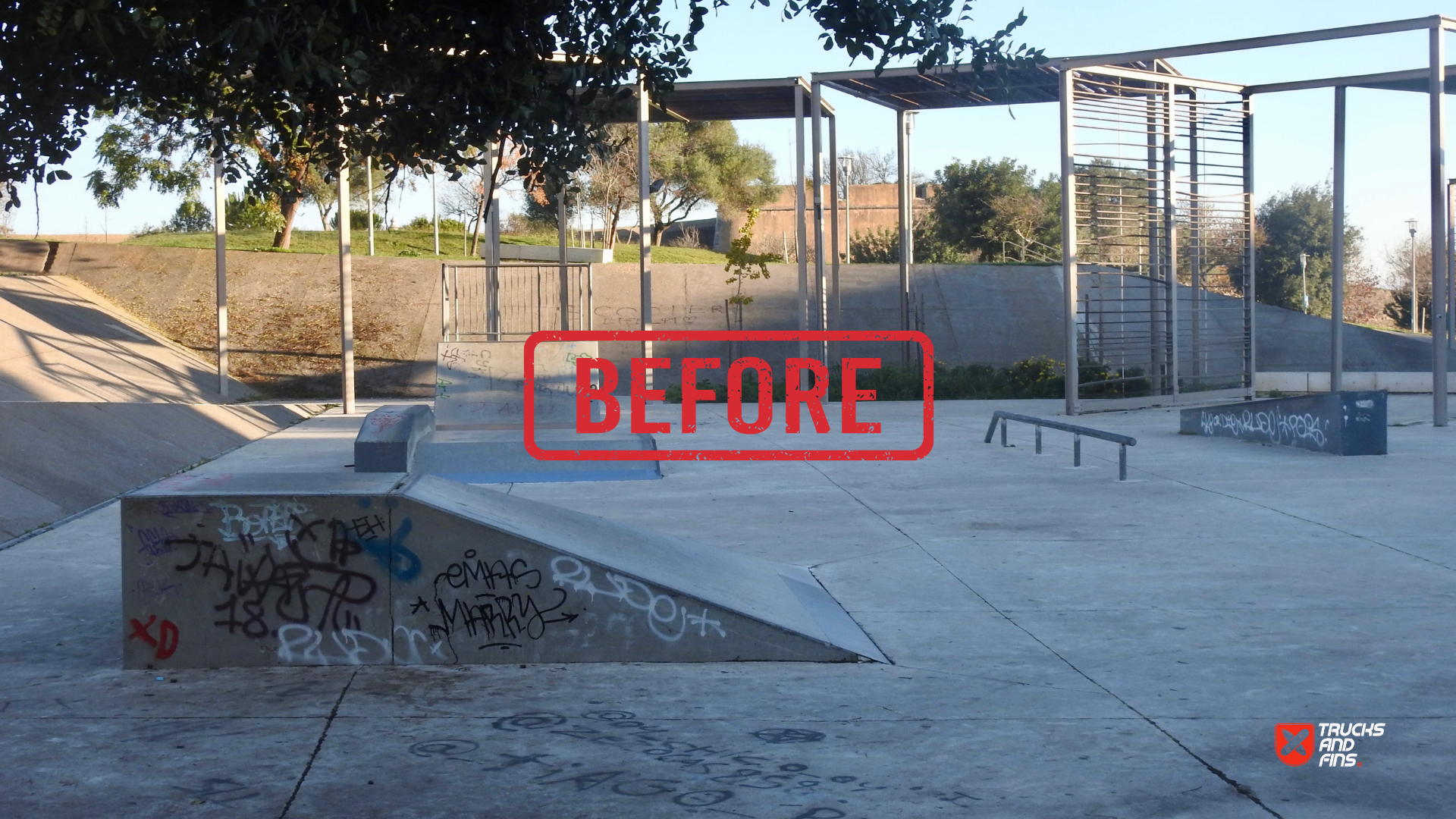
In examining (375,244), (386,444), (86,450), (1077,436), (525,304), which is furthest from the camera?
(375,244)

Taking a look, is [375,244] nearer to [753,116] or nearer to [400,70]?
[753,116]

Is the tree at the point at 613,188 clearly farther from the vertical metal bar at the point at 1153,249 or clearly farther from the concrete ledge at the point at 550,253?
the vertical metal bar at the point at 1153,249

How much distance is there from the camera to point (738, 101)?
→ 85.9ft

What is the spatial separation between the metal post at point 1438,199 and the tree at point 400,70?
1510 centimetres

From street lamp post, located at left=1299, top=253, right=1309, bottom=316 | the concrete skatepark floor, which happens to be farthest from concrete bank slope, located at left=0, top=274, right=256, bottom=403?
street lamp post, located at left=1299, top=253, right=1309, bottom=316

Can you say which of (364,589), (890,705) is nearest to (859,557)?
(890,705)

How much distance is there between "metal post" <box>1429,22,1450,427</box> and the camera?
1777cm

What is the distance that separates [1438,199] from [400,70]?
58.0ft

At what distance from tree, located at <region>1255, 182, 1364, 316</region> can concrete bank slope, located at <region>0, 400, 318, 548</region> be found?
45.5 m

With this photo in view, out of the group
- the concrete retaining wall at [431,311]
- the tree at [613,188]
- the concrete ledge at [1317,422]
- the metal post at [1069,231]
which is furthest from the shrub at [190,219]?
the concrete ledge at [1317,422]

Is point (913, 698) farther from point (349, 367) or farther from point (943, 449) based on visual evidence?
point (349, 367)

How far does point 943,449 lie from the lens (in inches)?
603

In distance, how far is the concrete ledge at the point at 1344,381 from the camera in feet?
87.4

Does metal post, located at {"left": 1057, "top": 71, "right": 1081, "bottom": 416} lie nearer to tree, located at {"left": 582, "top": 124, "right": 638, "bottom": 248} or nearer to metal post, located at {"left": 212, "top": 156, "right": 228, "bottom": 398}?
metal post, located at {"left": 212, "top": 156, "right": 228, "bottom": 398}
